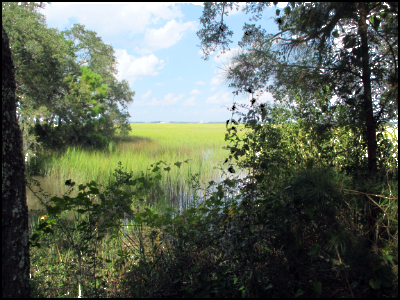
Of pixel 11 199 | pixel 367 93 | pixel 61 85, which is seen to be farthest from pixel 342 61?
pixel 61 85

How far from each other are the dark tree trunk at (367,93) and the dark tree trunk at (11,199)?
2.89 m

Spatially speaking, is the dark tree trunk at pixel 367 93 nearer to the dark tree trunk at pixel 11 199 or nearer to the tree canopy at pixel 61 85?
the dark tree trunk at pixel 11 199

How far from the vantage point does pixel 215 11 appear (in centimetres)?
342

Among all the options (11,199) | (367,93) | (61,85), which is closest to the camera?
(11,199)

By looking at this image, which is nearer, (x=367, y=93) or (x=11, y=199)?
(x=11, y=199)

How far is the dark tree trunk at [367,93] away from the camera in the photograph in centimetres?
239

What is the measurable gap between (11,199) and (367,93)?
9.96 feet

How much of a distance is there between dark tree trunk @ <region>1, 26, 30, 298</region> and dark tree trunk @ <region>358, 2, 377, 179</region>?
2.89 metres

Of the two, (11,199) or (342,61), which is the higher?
(342,61)

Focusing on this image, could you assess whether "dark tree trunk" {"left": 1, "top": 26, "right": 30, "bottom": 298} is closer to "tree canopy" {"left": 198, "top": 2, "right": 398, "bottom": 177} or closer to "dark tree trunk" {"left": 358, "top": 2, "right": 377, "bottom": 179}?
"tree canopy" {"left": 198, "top": 2, "right": 398, "bottom": 177}

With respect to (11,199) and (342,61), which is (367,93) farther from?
(11,199)

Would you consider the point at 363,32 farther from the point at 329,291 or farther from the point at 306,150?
the point at 329,291

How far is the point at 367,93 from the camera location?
2436 millimetres

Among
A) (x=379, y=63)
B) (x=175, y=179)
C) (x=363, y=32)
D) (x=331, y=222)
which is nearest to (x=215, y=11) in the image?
(x=363, y=32)
